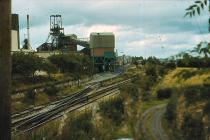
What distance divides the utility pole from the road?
5669mm

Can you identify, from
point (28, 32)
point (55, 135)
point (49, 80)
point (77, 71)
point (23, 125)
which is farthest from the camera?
point (28, 32)

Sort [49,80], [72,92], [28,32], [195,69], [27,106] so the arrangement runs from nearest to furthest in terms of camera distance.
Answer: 1. [195,69]
2. [27,106]
3. [72,92]
4. [49,80]
5. [28,32]

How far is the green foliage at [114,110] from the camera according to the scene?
2642cm

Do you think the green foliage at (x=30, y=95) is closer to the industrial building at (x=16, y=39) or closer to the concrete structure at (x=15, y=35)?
the industrial building at (x=16, y=39)

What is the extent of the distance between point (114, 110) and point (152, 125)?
11.1 metres

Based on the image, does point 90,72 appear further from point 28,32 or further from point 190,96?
point 190,96

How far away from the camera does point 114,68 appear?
358 feet

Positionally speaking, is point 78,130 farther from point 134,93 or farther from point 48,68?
point 48,68

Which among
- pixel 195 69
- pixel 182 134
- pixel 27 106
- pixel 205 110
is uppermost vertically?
pixel 195 69

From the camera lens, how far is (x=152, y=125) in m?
17.5

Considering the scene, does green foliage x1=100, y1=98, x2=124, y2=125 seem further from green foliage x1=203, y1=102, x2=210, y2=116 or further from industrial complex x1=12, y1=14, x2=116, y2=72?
industrial complex x1=12, y1=14, x2=116, y2=72

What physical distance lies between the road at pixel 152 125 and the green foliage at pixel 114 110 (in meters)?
4.45

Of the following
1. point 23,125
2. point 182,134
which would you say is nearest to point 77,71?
point 23,125

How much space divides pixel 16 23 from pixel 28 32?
12840mm
